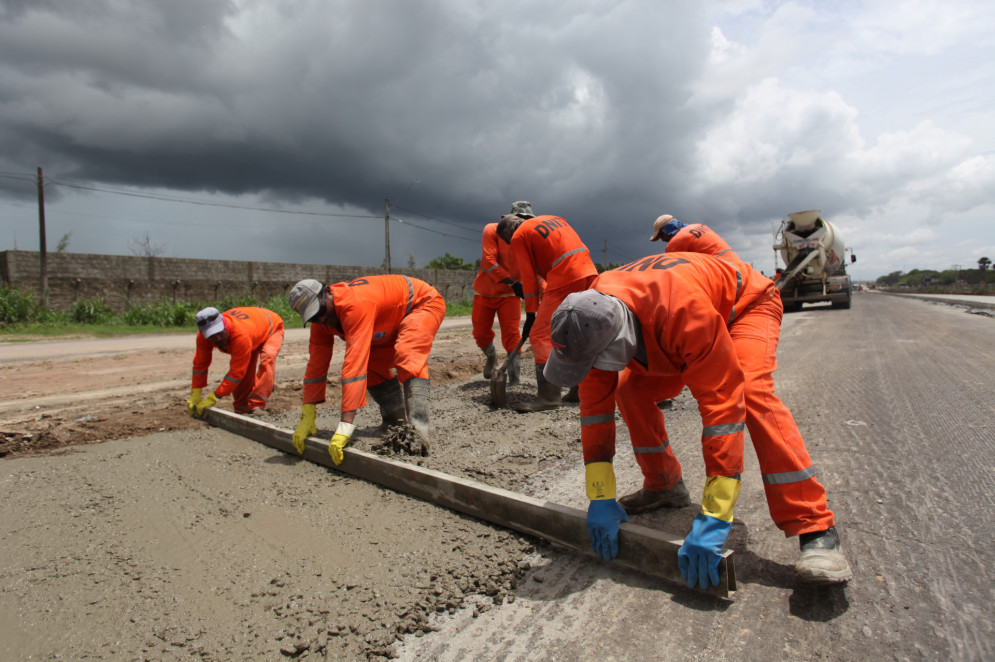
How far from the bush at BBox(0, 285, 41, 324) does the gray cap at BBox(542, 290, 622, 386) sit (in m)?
16.7

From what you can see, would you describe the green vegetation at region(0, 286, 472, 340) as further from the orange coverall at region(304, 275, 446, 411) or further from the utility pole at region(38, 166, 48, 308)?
the orange coverall at region(304, 275, 446, 411)

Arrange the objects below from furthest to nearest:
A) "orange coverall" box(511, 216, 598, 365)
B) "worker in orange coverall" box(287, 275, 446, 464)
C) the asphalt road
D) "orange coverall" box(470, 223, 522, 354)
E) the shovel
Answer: "orange coverall" box(470, 223, 522, 354), the shovel, "orange coverall" box(511, 216, 598, 365), "worker in orange coverall" box(287, 275, 446, 464), the asphalt road

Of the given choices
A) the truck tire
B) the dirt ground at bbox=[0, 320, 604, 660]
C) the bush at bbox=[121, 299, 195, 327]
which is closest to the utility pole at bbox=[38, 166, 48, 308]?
the bush at bbox=[121, 299, 195, 327]

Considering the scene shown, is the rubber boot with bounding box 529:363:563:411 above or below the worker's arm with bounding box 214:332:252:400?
below

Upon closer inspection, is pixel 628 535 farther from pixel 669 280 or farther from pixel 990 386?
pixel 990 386

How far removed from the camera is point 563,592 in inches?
76.9

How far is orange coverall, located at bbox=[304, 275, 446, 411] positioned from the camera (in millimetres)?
3393

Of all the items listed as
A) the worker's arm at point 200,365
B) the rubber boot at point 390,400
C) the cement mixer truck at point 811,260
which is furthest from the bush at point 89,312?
the cement mixer truck at point 811,260

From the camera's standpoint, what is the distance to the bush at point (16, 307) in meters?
12.9

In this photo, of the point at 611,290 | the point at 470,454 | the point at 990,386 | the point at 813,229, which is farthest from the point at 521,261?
the point at 813,229

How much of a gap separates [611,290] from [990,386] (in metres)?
4.71

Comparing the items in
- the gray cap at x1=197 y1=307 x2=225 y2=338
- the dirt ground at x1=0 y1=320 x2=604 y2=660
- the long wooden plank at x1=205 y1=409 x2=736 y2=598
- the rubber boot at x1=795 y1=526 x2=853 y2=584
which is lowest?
the dirt ground at x1=0 y1=320 x2=604 y2=660

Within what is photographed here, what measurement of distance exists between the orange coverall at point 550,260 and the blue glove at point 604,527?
251 cm

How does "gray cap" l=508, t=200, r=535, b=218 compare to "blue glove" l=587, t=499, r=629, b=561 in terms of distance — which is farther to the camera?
"gray cap" l=508, t=200, r=535, b=218
